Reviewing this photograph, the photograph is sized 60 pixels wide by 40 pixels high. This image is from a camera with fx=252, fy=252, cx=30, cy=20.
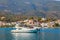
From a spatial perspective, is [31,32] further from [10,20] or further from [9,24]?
[10,20]

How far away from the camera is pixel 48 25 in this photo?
421ft

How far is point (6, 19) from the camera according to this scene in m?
151

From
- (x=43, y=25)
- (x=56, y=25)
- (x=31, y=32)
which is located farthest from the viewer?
(x=56, y=25)

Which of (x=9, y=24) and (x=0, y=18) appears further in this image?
(x=0, y=18)

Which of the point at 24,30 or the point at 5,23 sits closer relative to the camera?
the point at 24,30

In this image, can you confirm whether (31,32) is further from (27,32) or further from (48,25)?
(48,25)

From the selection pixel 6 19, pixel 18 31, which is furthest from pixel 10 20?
pixel 18 31

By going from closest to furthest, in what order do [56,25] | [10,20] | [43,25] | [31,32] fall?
[31,32]
[43,25]
[56,25]
[10,20]

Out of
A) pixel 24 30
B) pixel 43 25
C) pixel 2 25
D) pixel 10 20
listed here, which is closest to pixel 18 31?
pixel 24 30

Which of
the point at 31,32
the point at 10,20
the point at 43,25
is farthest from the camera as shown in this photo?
the point at 10,20

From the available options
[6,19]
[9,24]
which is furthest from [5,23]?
[6,19]

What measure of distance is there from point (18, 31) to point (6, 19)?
88.2 meters

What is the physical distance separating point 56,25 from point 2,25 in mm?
28357

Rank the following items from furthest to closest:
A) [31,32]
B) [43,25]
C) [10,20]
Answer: [10,20]
[43,25]
[31,32]
